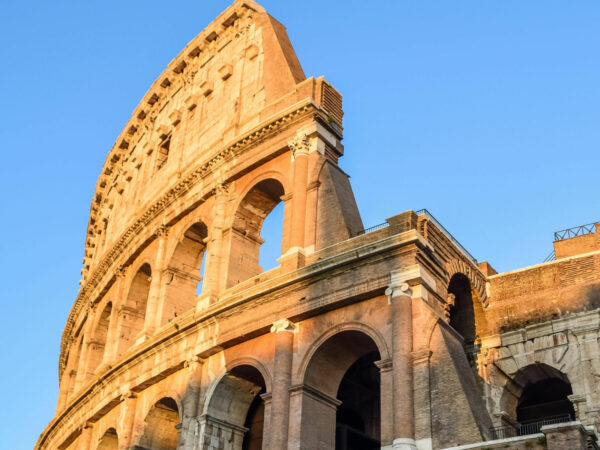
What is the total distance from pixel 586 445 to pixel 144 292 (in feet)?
60.2

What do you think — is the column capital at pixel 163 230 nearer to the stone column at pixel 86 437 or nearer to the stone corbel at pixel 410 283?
the stone column at pixel 86 437

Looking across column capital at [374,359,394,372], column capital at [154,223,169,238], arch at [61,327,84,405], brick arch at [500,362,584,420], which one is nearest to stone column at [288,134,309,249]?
column capital at [374,359,394,372]

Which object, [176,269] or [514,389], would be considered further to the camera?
[176,269]

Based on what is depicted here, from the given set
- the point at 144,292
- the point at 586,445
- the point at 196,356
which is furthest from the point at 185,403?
the point at 586,445

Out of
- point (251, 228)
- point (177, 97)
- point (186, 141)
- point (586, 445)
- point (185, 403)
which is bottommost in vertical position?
point (586, 445)

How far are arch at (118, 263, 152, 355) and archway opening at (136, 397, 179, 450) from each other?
497 cm

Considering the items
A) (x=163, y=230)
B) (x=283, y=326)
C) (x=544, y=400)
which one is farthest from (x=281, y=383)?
(x=163, y=230)

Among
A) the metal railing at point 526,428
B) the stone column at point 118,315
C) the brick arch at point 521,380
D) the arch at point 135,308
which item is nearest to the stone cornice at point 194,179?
the stone column at point 118,315

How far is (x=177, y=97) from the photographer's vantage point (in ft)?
109

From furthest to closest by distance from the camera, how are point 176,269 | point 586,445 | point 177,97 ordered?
1. point 177,97
2. point 176,269
3. point 586,445

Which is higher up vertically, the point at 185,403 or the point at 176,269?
the point at 176,269

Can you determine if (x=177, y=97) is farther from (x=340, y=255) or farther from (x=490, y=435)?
→ (x=490, y=435)

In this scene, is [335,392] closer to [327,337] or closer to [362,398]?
[327,337]

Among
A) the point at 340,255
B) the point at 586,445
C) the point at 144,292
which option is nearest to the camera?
the point at 586,445
